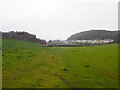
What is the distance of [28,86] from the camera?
23578 millimetres

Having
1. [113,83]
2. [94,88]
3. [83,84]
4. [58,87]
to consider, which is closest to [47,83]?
[58,87]

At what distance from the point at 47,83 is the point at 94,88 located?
22.1 ft

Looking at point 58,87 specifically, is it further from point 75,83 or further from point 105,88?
point 105,88

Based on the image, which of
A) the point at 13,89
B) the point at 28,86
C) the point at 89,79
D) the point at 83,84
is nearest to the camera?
the point at 13,89

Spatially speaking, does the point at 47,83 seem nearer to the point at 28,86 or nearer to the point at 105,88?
the point at 28,86

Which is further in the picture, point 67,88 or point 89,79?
point 89,79

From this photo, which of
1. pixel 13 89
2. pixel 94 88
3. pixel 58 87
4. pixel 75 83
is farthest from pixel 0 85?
pixel 94 88

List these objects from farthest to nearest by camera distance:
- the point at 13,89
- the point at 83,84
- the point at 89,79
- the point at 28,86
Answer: the point at 89,79 → the point at 83,84 → the point at 28,86 → the point at 13,89

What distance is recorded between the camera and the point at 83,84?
989 inches

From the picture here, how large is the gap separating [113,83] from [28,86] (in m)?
12.3

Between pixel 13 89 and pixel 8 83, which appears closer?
pixel 13 89

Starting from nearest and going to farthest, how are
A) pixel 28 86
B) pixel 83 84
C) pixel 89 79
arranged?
pixel 28 86, pixel 83 84, pixel 89 79

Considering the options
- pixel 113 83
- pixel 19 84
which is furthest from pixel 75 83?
pixel 19 84

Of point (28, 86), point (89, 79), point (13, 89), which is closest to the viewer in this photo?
point (13, 89)
